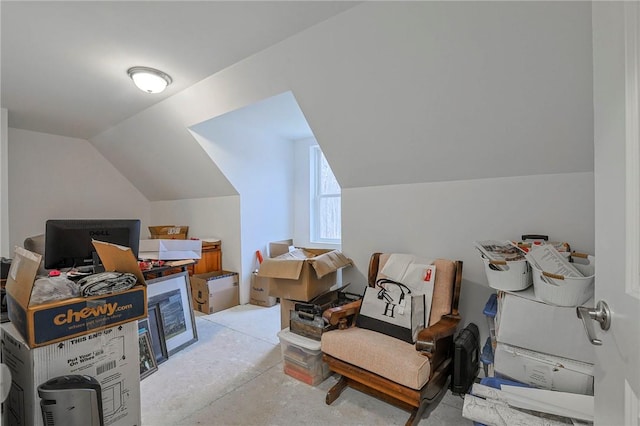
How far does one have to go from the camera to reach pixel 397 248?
2.66 meters

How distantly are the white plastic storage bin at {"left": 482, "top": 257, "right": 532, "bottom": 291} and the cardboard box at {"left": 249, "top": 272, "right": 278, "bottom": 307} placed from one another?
283 cm

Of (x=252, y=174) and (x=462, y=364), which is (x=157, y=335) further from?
(x=462, y=364)

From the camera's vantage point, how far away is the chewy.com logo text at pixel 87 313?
4.23 feet

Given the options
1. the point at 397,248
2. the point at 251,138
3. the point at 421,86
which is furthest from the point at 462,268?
the point at 251,138

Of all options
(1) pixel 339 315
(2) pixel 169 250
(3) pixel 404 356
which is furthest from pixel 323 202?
(3) pixel 404 356

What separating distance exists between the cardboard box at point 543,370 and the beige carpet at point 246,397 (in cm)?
51

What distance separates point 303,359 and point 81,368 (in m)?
1.33

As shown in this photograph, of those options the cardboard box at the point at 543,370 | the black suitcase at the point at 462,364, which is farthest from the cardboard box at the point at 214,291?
the cardboard box at the point at 543,370

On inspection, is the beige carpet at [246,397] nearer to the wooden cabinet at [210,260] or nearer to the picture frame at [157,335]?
the picture frame at [157,335]

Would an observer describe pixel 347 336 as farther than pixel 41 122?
No

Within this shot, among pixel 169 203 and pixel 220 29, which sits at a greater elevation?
pixel 220 29

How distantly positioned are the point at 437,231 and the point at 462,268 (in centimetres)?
35

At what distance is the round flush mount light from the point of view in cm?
235

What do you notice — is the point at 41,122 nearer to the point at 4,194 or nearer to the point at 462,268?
the point at 4,194
